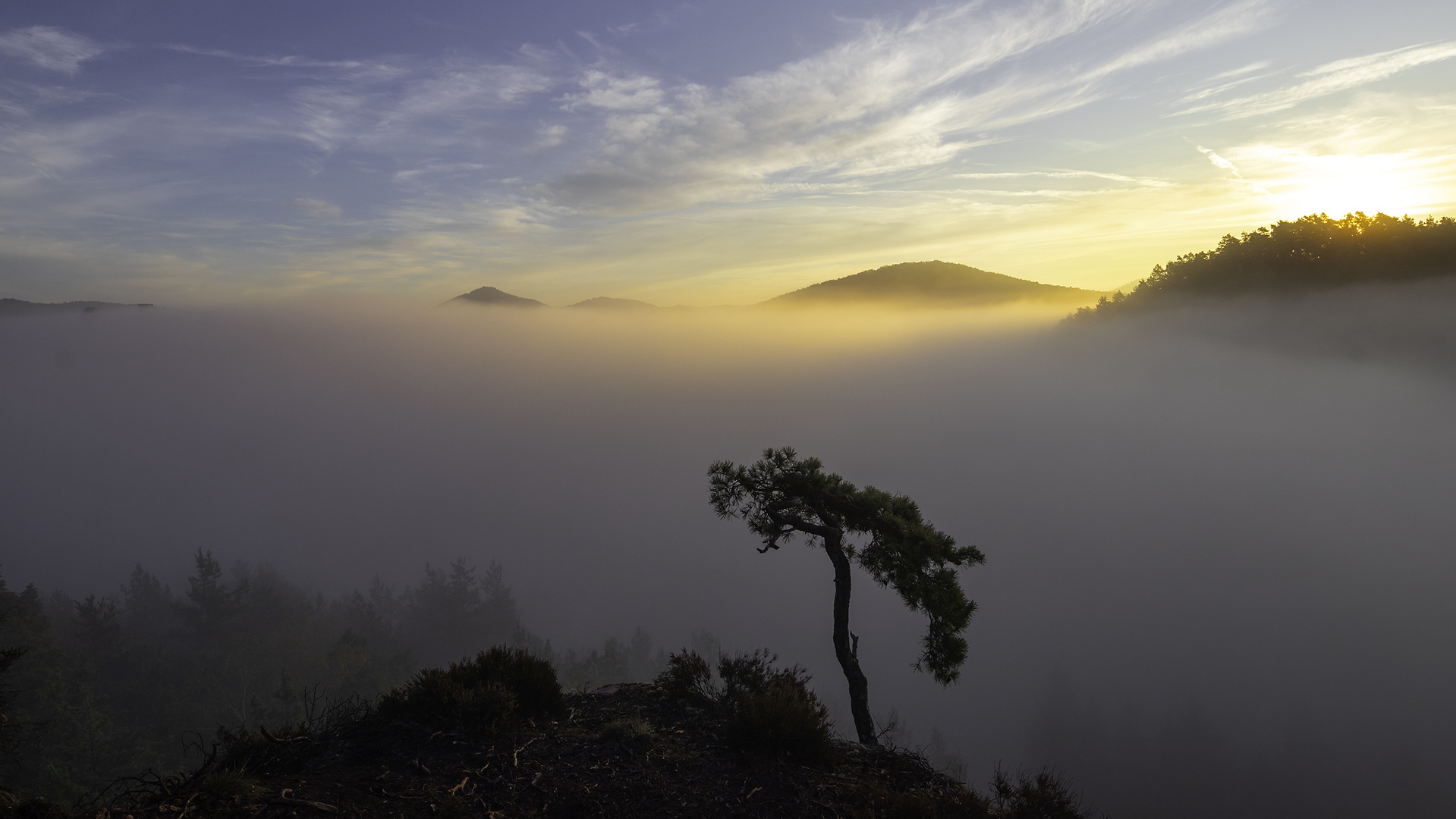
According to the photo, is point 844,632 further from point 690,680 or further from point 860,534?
point 690,680

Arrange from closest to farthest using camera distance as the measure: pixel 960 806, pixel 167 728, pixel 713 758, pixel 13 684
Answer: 1. pixel 960 806
2. pixel 713 758
3. pixel 13 684
4. pixel 167 728

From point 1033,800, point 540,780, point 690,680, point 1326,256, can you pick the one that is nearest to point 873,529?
point 690,680

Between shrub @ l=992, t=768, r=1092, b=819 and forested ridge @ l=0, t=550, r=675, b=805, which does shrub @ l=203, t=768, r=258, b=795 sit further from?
shrub @ l=992, t=768, r=1092, b=819

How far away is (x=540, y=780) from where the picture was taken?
299 inches

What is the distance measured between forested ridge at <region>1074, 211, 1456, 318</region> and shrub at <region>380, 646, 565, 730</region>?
82046 millimetres

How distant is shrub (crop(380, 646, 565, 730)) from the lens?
8.48m

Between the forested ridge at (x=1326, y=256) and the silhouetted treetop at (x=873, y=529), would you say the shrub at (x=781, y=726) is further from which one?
the forested ridge at (x=1326, y=256)

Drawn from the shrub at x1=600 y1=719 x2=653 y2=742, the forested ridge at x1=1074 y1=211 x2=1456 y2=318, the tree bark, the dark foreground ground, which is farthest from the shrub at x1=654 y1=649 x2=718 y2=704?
the forested ridge at x1=1074 y1=211 x2=1456 y2=318

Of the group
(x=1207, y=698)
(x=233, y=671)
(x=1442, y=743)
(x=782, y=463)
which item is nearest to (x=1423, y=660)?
(x=1442, y=743)

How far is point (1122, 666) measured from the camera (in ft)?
560

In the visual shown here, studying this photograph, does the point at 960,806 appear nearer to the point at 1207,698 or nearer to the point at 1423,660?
the point at 1207,698

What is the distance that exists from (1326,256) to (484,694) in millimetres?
87377

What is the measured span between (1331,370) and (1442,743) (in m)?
96.6

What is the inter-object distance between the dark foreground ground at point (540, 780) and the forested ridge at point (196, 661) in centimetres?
624
